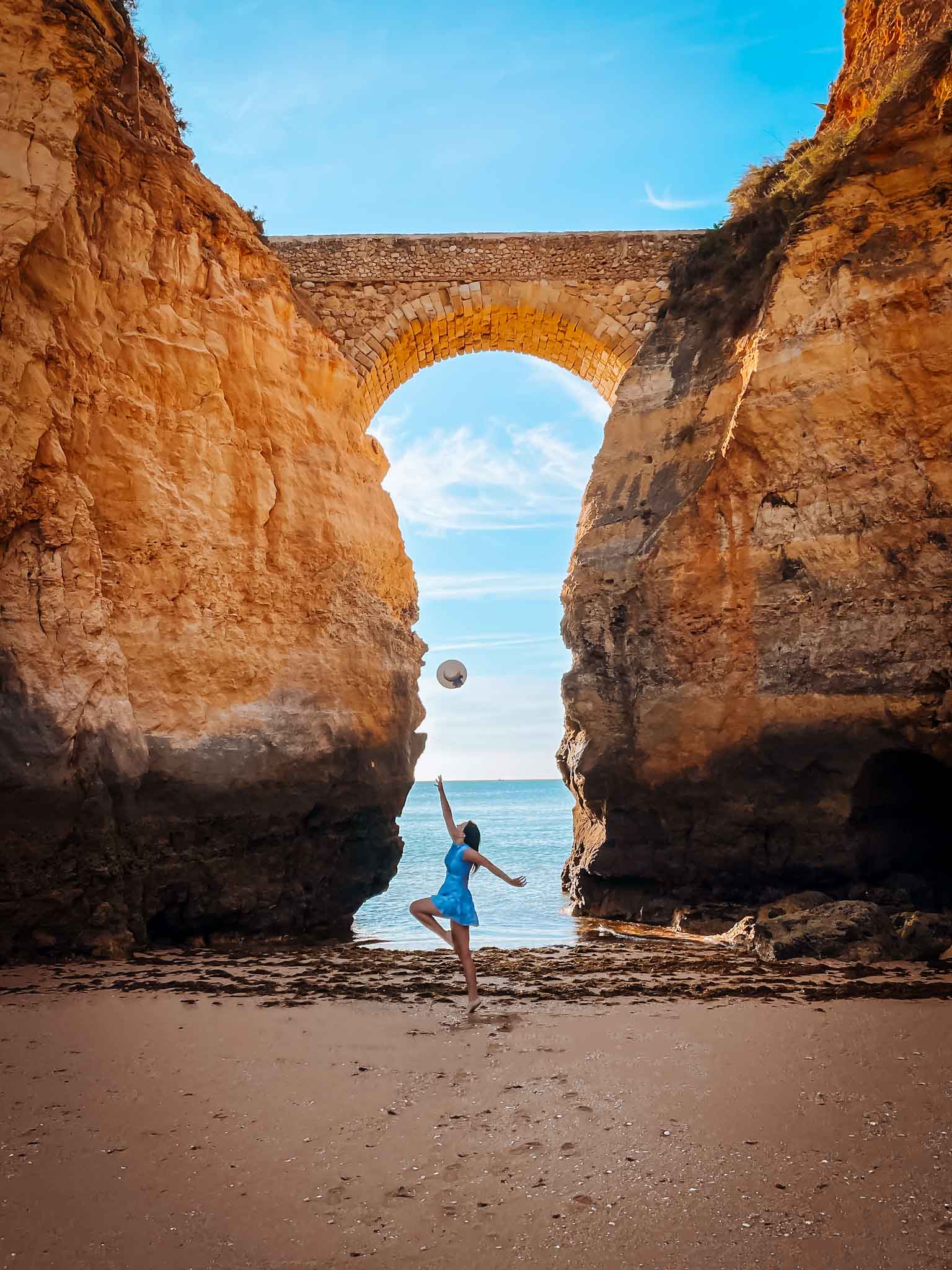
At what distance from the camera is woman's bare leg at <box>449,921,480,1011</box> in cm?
497

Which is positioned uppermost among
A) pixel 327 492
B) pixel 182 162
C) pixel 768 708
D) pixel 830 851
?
pixel 182 162

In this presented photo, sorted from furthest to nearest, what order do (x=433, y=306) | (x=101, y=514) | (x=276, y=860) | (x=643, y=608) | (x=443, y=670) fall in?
(x=433, y=306)
(x=643, y=608)
(x=276, y=860)
(x=101, y=514)
(x=443, y=670)

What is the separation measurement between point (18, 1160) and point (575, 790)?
8834 mm

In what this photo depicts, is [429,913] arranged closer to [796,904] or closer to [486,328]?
[796,904]

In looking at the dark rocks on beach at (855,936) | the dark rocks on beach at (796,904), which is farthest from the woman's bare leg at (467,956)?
the dark rocks on beach at (796,904)

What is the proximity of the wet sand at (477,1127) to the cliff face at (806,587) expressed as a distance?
3.44m

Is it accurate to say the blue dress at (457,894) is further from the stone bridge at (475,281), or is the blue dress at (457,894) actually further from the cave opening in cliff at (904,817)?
the stone bridge at (475,281)

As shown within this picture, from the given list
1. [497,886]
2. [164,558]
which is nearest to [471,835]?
[164,558]

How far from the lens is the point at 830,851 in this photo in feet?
28.3

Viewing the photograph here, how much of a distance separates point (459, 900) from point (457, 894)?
0.03 meters

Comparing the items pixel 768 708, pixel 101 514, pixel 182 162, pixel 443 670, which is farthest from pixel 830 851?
pixel 182 162

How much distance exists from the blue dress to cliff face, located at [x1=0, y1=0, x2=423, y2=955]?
2.89 meters

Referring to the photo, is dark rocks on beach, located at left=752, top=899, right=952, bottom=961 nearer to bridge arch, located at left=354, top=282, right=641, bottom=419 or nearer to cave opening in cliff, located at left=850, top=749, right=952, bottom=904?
cave opening in cliff, located at left=850, top=749, right=952, bottom=904

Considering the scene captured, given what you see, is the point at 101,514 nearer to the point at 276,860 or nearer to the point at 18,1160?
the point at 276,860
